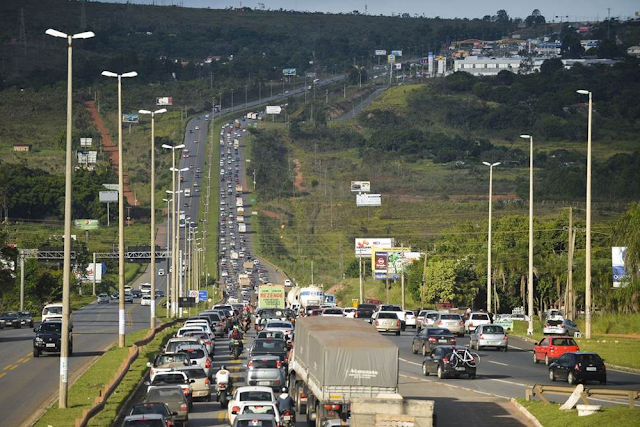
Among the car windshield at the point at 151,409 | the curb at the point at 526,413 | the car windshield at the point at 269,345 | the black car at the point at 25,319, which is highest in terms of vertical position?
the car windshield at the point at 151,409

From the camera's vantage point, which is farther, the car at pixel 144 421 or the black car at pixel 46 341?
the black car at pixel 46 341

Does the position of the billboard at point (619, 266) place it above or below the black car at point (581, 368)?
above

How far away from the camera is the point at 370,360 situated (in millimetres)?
34906

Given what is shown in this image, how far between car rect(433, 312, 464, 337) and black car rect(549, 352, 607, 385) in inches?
1162

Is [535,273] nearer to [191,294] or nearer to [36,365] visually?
[191,294]

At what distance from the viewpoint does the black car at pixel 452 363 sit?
50.8 metres

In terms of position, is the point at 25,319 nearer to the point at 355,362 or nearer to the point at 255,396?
the point at 255,396

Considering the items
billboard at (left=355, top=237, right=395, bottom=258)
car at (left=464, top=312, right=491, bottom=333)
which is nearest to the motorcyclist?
car at (left=464, top=312, right=491, bottom=333)

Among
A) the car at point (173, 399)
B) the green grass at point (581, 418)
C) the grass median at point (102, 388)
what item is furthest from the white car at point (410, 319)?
the car at point (173, 399)

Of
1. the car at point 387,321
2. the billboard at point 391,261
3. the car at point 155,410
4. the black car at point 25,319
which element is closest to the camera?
the car at point 155,410

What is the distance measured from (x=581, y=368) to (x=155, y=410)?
20.9m

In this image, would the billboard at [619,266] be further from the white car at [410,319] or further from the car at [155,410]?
the car at [155,410]

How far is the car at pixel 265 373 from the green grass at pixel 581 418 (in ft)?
28.9

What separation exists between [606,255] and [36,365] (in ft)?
244
